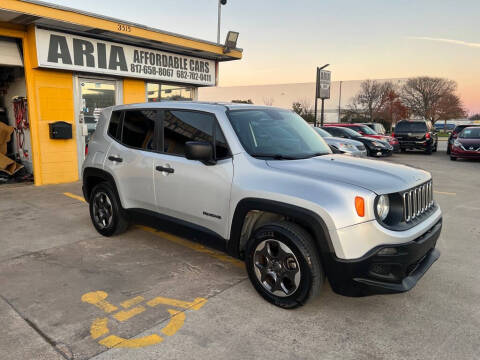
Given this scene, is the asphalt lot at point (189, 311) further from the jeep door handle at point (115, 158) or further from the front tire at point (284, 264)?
the jeep door handle at point (115, 158)

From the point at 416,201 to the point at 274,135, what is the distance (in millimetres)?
1473

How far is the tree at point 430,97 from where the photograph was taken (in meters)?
59.1

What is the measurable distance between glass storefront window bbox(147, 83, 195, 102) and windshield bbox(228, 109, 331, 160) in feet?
24.8

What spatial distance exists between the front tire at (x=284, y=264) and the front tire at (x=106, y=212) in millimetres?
2147

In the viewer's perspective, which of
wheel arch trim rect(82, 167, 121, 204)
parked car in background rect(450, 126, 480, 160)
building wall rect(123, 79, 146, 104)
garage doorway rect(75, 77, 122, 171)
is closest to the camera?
wheel arch trim rect(82, 167, 121, 204)

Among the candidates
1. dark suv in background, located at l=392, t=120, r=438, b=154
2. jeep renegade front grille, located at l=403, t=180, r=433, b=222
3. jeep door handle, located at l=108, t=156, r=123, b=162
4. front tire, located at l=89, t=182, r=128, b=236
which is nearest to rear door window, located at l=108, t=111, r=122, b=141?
jeep door handle, located at l=108, t=156, r=123, b=162

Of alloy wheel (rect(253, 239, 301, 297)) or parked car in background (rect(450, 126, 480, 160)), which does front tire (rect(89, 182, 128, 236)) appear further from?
parked car in background (rect(450, 126, 480, 160))

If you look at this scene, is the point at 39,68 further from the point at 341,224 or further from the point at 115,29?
the point at 341,224

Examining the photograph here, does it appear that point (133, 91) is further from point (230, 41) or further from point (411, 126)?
point (411, 126)

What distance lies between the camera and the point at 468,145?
15.0 meters

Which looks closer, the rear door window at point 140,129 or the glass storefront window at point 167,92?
the rear door window at point 140,129

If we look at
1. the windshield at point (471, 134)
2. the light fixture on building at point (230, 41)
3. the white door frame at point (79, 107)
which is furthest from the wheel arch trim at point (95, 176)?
the windshield at point (471, 134)

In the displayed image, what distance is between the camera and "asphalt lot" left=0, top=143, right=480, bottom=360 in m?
2.62

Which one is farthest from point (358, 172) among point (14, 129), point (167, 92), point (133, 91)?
point (14, 129)
